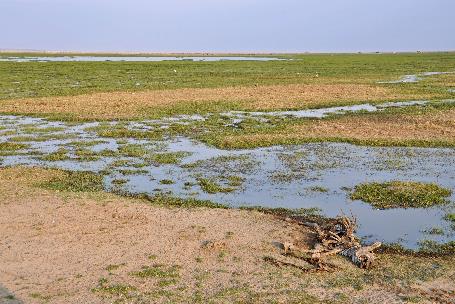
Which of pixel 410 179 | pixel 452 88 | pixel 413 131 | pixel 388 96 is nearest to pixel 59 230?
pixel 410 179

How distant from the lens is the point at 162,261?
11.3m

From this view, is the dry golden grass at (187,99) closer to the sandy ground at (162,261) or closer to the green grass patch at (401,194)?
the sandy ground at (162,261)

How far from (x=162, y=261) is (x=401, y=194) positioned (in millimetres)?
7924

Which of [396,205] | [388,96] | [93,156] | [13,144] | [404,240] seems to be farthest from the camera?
[388,96]

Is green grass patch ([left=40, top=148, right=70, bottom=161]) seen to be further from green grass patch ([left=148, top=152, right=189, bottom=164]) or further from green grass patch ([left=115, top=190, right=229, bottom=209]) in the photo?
green grass patch ([left=115, top=190, right=229, bottom=209])

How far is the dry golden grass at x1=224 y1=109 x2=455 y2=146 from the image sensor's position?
23.7m

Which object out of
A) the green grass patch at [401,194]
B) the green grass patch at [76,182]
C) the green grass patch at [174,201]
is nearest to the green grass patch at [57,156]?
the green grass patch at [76,182]

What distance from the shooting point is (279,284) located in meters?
10.2

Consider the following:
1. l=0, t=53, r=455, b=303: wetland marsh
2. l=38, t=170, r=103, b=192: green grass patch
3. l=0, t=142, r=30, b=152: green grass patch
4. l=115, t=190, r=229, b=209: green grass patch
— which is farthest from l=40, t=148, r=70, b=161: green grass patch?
l=115, t=190, r=229, b=209: green grass patch

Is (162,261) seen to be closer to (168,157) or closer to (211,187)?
(211,187)

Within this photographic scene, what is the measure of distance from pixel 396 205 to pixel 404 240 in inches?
99.7

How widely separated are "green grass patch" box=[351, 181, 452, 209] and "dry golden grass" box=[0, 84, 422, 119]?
690 inches

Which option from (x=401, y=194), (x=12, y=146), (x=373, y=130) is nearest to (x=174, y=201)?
(x=401, y=194)

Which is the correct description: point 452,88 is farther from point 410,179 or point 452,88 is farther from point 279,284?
point 279,284
